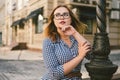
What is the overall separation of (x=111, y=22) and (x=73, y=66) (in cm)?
1823

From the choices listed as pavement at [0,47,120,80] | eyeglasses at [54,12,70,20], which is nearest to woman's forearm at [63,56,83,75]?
eyeglasses at [54,12,70,20]

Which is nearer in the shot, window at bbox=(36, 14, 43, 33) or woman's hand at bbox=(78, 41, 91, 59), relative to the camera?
woman's hand at bbox=(78, 41, 91, 59)

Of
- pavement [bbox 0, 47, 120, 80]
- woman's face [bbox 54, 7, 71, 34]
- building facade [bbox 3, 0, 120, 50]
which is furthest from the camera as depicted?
building facade [bbox 3, 0, 120, 50]

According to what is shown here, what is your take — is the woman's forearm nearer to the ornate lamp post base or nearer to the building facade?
the ornate lamp post base

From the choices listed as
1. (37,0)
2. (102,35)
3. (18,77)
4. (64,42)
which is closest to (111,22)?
(37,0)

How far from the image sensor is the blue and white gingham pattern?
2312mm

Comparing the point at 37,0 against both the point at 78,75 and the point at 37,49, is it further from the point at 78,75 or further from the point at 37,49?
the point at 78,75

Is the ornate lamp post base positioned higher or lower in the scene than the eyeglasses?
lower

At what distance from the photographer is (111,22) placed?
20094 mm

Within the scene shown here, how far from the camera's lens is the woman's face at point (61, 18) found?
239cm

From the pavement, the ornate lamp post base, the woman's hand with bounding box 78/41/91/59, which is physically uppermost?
the woman's hand with bounding box 78/41/91/59

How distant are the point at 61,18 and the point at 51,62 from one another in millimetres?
376

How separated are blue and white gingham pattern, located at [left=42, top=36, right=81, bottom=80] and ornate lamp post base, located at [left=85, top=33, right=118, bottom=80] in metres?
1.05

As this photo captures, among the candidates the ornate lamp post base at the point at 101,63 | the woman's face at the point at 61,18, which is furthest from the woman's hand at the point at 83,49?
the ornate lamp post base at the point at 101,63
